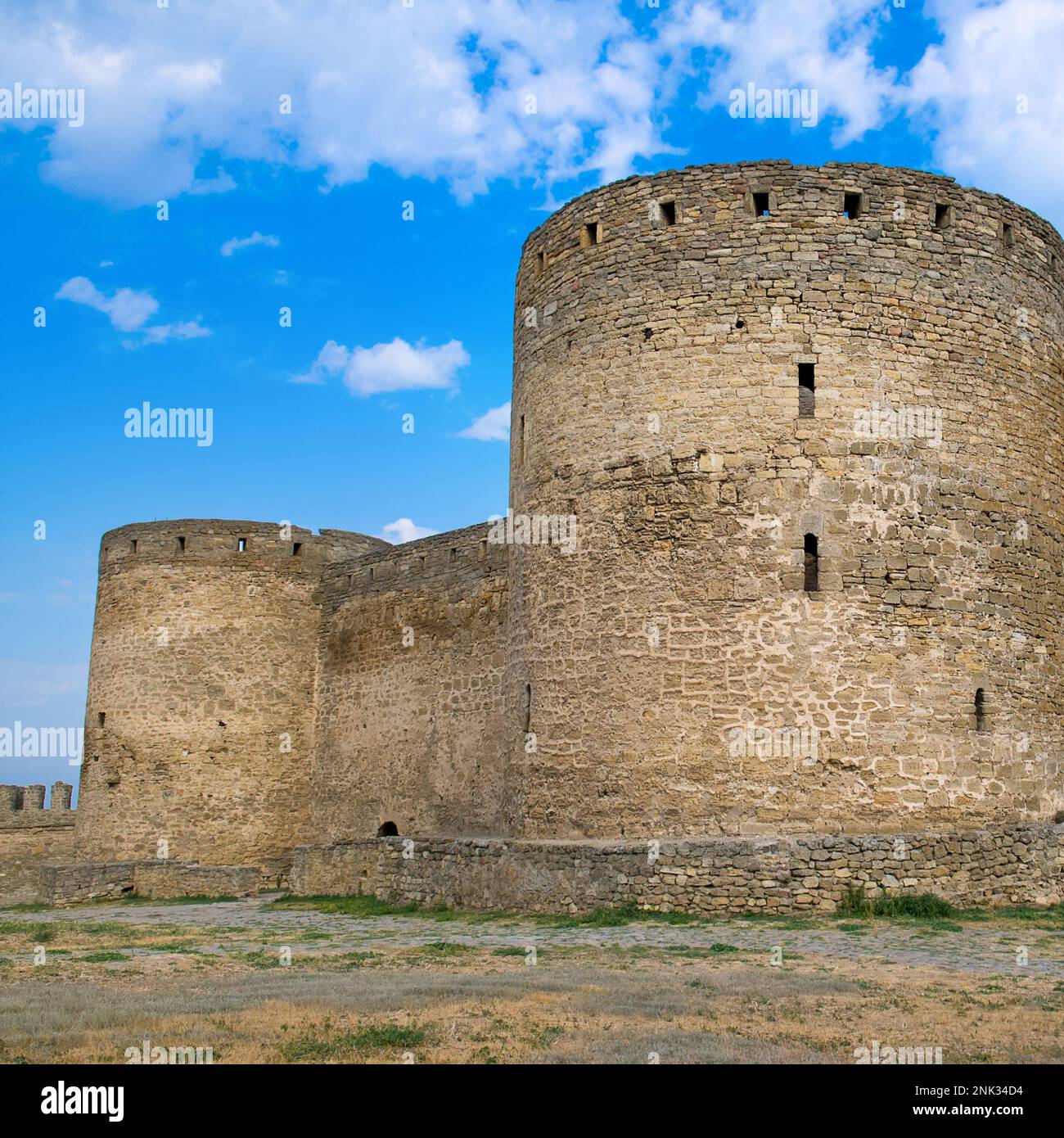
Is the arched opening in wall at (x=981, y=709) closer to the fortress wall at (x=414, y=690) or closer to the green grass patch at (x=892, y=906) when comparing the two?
the green grass patch at (x=892, y=906)

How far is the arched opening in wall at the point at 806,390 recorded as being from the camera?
1227cm

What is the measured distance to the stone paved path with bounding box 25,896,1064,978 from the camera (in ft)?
27.9

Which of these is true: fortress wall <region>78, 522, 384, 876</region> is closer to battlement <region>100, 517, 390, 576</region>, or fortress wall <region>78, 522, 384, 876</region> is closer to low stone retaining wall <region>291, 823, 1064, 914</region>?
battlement <region>100, 517, 390, 576</region>

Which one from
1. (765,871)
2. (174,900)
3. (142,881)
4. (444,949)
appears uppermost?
(765,871)

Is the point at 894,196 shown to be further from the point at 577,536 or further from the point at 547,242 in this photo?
the point at 577,536

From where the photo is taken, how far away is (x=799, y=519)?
1202 centimetres

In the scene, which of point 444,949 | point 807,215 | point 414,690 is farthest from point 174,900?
point 807,215

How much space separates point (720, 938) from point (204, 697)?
1345 centimetres

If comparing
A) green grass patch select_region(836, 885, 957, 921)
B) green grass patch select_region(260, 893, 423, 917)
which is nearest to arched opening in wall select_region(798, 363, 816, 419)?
green grass patch select_region(836, 885, 957, 921)

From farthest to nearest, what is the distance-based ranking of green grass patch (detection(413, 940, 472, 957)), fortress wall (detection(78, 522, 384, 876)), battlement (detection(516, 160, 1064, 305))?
fortress wall (detection(78, 522, 384, 876))
battlement (detection(516, 160, 1064, 305))
green grass patch (detection(413, 940, 472, 957))

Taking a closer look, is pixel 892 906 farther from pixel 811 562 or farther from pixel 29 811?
pixel 29 811

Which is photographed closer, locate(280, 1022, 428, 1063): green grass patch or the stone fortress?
locate(280, 1022, 428, 1063): green grass patch

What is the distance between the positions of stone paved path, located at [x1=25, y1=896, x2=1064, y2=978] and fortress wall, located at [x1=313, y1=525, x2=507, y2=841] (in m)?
4.71
